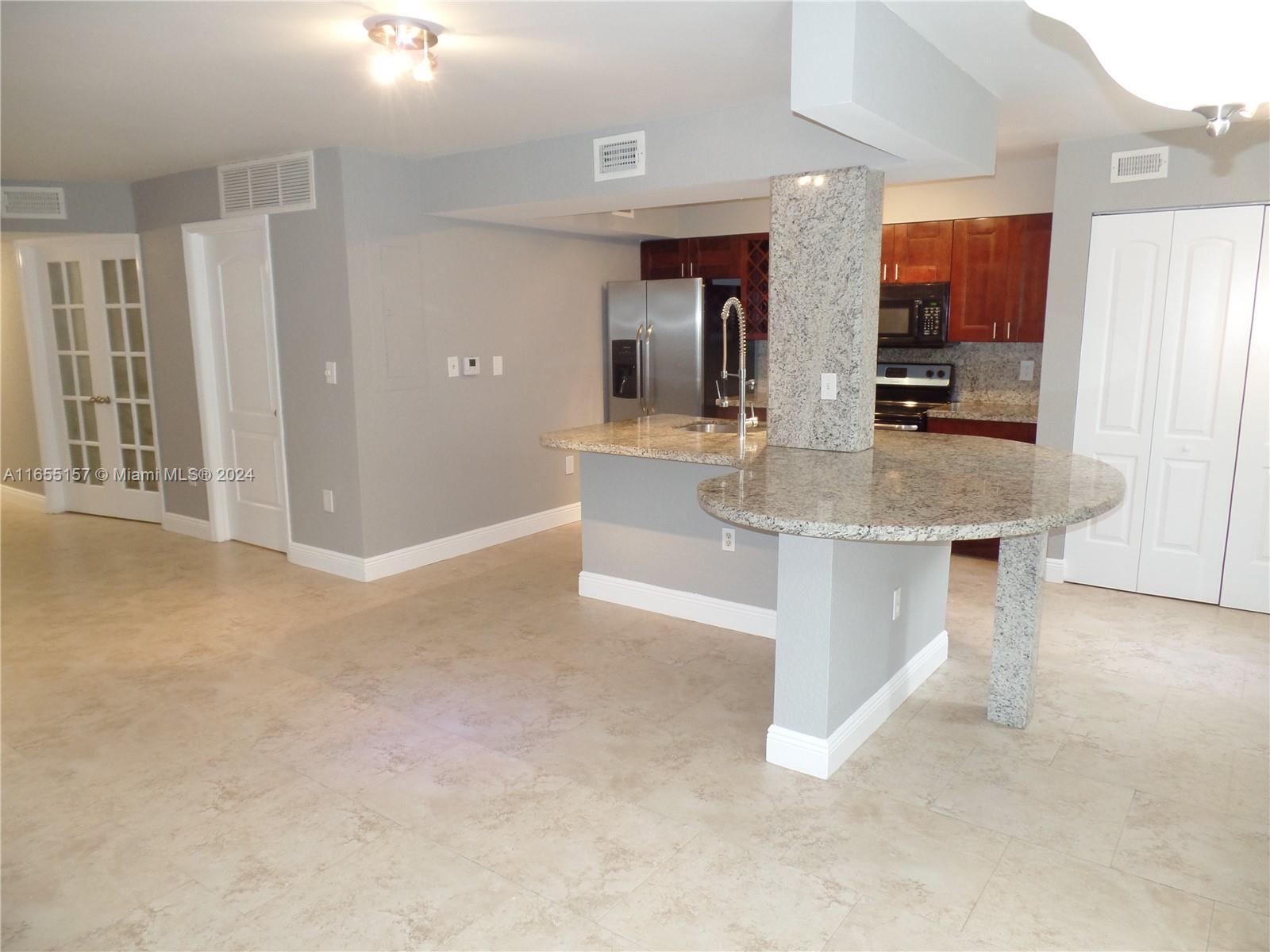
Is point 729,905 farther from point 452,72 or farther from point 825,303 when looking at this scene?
point 452,72

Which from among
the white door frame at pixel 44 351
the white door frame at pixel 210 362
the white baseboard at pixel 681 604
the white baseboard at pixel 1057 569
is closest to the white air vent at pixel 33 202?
the white door frame at pixel 44 351

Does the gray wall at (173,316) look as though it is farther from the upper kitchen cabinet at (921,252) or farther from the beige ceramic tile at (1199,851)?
the beige ceramic tile at (1199,851)

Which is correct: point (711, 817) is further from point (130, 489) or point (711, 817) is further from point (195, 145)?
point (130, 489)

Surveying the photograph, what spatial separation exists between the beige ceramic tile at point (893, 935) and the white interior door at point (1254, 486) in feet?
10.8

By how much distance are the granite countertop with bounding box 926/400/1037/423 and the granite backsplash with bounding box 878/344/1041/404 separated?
0.20ft

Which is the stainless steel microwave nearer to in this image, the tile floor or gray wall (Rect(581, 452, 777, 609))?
the tile floor

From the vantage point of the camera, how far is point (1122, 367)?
14.5 feet

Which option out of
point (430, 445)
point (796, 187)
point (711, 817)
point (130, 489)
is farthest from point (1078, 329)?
point (130, 489)

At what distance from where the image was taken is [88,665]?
3688 mm

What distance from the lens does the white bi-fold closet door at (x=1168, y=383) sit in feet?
13.6

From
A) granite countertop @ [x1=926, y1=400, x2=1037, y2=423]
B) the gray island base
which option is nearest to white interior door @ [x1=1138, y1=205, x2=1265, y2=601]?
granite countertop @ [x1=926, y1=400, x2=1037, y2=423]

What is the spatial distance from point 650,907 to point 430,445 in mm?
3542

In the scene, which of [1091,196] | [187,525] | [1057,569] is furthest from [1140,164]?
[187,525]

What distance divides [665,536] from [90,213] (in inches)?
183
